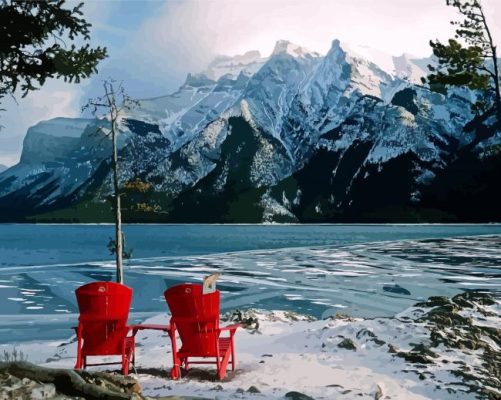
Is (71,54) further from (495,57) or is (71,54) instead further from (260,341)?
(495,57)

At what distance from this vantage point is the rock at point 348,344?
437 inches

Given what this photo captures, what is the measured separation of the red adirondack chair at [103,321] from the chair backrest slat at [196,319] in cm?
77

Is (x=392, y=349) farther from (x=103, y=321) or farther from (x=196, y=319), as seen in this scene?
(x=103, y=321)

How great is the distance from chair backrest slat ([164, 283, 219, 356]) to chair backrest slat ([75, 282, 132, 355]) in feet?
2.54

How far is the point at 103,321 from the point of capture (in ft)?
30.7

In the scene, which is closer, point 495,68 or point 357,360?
point 357,360

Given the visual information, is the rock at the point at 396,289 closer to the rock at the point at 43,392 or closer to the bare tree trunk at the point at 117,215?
the bare tree trunk at the point at 117,215

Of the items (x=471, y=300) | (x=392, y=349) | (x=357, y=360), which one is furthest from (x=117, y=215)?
(x=357, y=360)

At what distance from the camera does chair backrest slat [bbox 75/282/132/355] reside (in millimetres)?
9320

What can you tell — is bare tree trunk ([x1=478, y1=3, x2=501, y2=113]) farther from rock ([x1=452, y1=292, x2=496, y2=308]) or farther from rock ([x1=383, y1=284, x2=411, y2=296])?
rock ([x1=383, y1=284, x2=411, y2=296])

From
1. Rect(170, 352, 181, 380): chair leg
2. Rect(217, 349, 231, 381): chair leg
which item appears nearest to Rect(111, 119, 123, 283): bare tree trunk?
Rect(170, 352, 181, 380): chair leg

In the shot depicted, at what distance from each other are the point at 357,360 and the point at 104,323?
406cm

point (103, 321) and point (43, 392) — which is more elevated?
point (103, 321)

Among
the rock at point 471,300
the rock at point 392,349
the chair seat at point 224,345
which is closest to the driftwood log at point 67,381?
the chair seat at point 224,345
